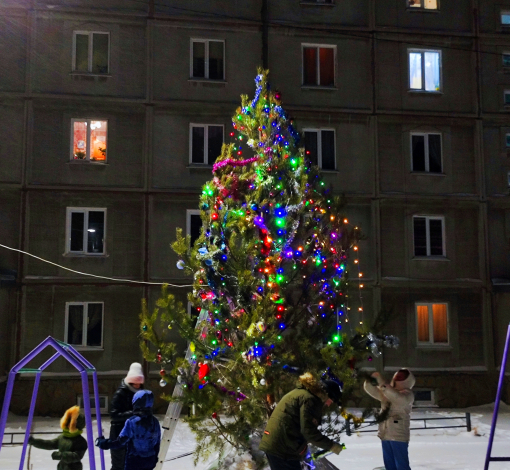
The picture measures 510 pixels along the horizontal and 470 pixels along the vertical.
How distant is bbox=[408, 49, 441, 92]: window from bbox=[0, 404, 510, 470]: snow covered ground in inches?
411

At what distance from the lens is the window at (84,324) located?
18562 millimetres

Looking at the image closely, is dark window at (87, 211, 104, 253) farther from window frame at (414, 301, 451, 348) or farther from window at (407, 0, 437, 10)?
window at (407, 0, 437, 10)

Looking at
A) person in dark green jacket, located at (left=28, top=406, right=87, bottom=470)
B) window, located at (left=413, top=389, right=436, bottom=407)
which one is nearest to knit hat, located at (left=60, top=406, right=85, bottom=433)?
person in dark green jacket, located at (left=28, top=406, right=87, bottom=470)

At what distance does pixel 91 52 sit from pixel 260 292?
44.4 feet

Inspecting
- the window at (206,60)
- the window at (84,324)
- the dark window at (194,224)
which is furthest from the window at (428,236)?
the window at (84,324)

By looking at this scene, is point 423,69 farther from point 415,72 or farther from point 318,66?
point 318,66

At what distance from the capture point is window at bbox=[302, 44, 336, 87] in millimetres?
20562

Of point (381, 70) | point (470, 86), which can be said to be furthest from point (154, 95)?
point (470, 86)

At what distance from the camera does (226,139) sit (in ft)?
65.0

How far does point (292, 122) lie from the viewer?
9359mm

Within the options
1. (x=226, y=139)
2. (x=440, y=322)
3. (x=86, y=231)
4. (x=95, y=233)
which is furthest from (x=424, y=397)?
(x=86, y=231)

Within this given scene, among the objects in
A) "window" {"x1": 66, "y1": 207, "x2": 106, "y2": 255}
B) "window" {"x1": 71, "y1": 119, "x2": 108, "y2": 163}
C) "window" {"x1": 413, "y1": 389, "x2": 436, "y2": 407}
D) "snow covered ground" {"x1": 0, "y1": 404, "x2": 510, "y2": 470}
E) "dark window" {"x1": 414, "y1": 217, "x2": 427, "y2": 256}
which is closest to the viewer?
"snow covered ground" {"x1": 0, "y1": 404, "x2": 510, "y2": 470}

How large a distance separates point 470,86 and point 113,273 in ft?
41.5

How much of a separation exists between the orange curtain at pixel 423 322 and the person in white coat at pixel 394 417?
11.5 metres
